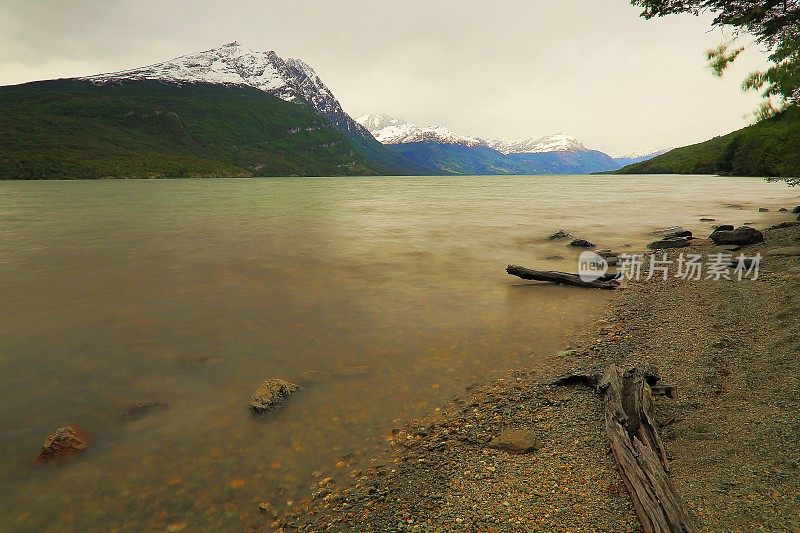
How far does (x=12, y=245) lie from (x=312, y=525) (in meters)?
35.6

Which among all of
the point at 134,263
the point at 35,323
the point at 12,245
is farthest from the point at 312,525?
the point at 12,245

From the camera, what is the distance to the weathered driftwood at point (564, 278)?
1703cm

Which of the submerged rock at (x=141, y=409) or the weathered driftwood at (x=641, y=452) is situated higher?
the weathered driftwood at (x=641, y=452)

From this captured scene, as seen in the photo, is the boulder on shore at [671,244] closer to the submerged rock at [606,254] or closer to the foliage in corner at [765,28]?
the submerged rock at [606,254]

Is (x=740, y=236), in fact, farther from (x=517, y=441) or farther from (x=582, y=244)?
(x=517, y=441)

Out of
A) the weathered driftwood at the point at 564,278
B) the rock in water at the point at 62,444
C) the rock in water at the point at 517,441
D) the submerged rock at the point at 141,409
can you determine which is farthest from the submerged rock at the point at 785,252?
the rock in water at the point at 62,444

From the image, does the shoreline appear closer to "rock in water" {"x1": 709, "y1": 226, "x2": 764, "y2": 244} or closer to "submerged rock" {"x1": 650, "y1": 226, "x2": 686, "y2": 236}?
"rock in water" {"x1": 709, "y1": 226, "x2": 764, "y2": 244}

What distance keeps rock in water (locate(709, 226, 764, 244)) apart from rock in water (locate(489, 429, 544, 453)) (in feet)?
75.5

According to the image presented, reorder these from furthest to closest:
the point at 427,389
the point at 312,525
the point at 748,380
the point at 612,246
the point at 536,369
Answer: the point at 612,246 < the point at 536,369 < the point at 427,389 < the point at 748,380 < the point at 312,525

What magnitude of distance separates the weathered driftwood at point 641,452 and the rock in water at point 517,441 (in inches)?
48.8

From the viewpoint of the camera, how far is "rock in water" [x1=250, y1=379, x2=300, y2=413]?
345 inches

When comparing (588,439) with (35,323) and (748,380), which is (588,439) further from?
(35,323)

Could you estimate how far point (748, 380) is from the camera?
8180mm

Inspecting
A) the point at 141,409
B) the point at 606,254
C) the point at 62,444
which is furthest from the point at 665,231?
the point at 62,444
